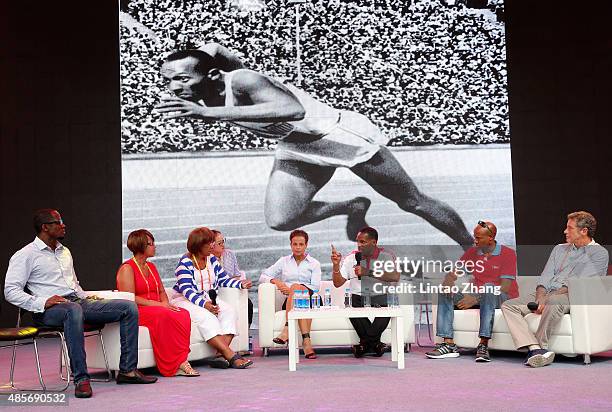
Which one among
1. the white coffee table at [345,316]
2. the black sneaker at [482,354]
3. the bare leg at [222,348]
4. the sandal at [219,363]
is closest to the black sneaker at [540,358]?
the black sneaker at [482,354]

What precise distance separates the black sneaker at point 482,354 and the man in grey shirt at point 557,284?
0.23m

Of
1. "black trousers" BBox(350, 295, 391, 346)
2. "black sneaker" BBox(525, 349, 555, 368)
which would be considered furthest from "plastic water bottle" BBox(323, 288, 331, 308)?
"black sneaker" BBox(525, 349, 555, 368)

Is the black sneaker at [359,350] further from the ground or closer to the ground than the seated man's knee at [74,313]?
closer to the ground

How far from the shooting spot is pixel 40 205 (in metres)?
8.13

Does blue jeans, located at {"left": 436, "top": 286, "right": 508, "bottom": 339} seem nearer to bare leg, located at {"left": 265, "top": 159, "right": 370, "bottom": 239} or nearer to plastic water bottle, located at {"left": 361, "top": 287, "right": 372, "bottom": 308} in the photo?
plastic water bottle, located at {"left": 361, "top": 287, "right": 372, "bottom": 308}

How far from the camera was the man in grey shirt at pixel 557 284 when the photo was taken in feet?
16.5

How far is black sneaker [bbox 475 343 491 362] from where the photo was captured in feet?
17.1

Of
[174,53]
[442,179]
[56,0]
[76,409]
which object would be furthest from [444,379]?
[56,0]

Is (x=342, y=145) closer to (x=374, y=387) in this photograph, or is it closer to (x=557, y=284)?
(x=557, y=284)

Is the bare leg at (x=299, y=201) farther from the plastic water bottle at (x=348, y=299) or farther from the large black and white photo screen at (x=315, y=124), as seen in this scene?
the plastic water bottle at (x=348, y=299)

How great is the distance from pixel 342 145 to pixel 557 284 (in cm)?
345

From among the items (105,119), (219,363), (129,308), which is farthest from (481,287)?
(105,119)

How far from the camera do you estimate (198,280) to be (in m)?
5.50

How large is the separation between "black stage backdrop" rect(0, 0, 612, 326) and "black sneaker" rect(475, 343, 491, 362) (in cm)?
309
